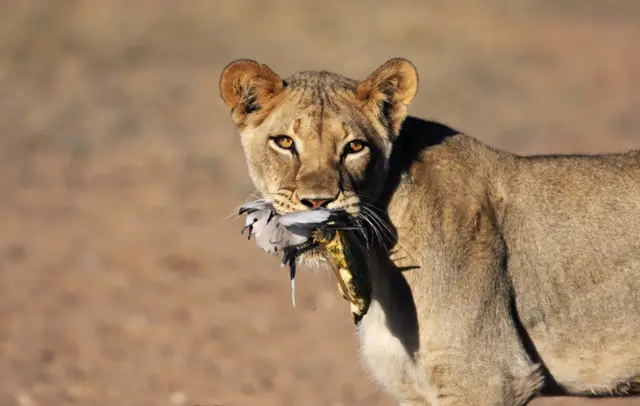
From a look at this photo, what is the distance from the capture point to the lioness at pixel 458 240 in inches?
213

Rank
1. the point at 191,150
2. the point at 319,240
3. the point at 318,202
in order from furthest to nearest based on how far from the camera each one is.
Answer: the point at 191,150 → the point at 319,240 → the point at 318,202

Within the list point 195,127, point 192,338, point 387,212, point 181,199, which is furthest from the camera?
point 195,127

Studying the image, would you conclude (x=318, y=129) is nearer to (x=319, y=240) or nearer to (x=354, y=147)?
(x=354, y=147)

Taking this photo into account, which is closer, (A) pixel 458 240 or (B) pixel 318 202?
(B) pixel 318 202

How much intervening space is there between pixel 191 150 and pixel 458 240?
11.3 m

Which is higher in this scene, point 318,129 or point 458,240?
point 318,129

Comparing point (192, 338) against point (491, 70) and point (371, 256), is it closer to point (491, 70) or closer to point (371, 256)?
point (371, 256)

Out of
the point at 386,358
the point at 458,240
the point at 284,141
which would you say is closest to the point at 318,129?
the point at 284,141

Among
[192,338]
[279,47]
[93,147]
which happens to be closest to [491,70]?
[279,47]

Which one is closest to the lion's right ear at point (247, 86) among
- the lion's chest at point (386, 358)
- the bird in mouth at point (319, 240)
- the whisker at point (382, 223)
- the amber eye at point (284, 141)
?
the amber eye at point (284, 141)

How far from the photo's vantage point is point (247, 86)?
222 inches

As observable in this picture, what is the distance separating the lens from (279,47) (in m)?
21.4

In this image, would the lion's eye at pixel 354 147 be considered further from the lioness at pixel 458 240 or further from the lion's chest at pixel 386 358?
the lion's chest at pixel 386 358

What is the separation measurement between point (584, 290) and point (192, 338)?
17.1 feet
